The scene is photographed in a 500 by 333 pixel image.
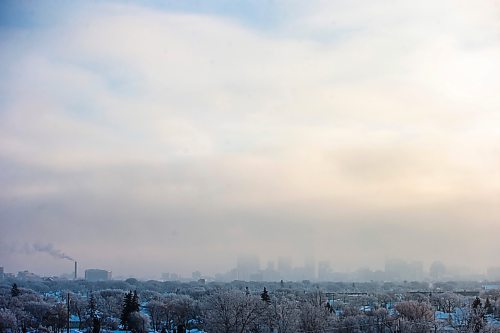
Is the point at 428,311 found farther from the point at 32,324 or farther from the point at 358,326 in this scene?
the point at 32,324

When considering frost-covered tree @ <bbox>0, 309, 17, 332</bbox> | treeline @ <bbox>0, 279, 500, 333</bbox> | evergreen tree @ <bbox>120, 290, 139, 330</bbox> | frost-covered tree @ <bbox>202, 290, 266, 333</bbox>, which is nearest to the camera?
frost-covered tree @ <bbox>202, 290, 266, 333</bbox>

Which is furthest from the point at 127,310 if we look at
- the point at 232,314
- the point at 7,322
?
the point at 232,314

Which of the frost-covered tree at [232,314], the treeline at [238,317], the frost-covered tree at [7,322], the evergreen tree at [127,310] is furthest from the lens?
the evergreen tree at [127,310]

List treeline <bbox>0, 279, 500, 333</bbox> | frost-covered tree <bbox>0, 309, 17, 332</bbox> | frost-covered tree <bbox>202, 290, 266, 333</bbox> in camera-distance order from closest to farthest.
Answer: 1. frost-covered tree <bbox>202, 290, 266, 333</bbox>
2. treeline <bbox>0, 279, 500, 333</bbox>
3. frost-covered tree <bbox>0, 309, 17, 332</bbox>

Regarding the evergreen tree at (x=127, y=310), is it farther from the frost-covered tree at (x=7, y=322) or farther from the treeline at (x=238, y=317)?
the frost-covered tree at (x=7, y=322)

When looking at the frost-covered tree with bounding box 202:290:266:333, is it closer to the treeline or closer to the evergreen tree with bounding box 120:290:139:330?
the treeline

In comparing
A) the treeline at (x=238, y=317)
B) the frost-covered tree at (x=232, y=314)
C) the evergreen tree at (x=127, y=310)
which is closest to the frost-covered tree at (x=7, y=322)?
the treeline at (x=238, y=317)

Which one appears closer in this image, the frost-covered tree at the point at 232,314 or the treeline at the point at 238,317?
the frost-covered tree at the point at 232,314

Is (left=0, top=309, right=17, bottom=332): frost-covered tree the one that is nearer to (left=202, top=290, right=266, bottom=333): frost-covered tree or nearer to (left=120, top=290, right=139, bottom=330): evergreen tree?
(left=120, top=290, right=139, bottom=330): evergreen tree

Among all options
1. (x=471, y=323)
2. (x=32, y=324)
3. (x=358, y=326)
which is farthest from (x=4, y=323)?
Result: (x=471, y=323)

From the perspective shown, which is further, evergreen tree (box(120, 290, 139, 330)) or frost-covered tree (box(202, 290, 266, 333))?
evergreen tree (box(120, 290, 139, 330))

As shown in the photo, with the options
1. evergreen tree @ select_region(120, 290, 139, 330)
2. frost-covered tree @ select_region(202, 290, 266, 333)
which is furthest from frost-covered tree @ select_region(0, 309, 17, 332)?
frost-covered tree @ select_region(202, 290, 266, 333)

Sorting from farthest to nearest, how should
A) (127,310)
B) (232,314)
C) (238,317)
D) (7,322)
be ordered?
(127,310)
(7,322)
(238,317)
(232,314)

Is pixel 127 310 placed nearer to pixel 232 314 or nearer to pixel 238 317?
pixel 232 314
